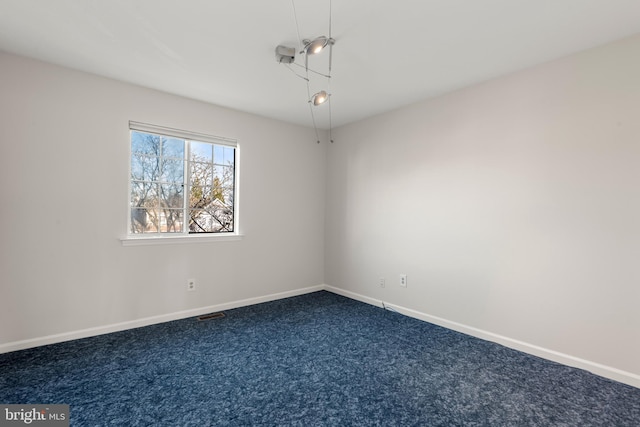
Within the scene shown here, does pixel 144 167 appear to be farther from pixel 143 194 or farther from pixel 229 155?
pixel 229 155

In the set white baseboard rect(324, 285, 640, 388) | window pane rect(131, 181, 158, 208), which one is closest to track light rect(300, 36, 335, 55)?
window pane rect(131, 181, 158, 208)

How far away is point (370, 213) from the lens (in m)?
3.86

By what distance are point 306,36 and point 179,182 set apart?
6.91 feet

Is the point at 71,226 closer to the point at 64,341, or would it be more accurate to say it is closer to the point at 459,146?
the point at 64,341

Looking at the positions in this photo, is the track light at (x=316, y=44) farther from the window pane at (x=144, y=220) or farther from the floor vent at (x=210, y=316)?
the floor vent at (x=210, y=316)

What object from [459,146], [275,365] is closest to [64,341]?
[275,365]

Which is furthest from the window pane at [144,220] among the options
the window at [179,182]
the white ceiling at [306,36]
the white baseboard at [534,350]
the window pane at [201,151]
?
the white baseboard at [534,350]

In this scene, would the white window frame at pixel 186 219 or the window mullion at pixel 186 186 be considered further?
the window mullion at pixel 186 186

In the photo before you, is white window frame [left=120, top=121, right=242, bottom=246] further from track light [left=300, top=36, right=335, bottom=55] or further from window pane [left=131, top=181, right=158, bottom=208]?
track light [left=300, top=36, right=335, bottom=55]

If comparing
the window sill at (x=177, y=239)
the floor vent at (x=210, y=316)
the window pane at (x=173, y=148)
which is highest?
the window pane at (x=173, y=148)

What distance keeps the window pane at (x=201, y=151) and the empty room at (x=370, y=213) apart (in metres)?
0.03

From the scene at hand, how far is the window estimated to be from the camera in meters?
3.12

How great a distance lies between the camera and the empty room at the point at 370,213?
188 centimetres

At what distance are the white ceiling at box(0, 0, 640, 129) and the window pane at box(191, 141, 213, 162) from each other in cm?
68
